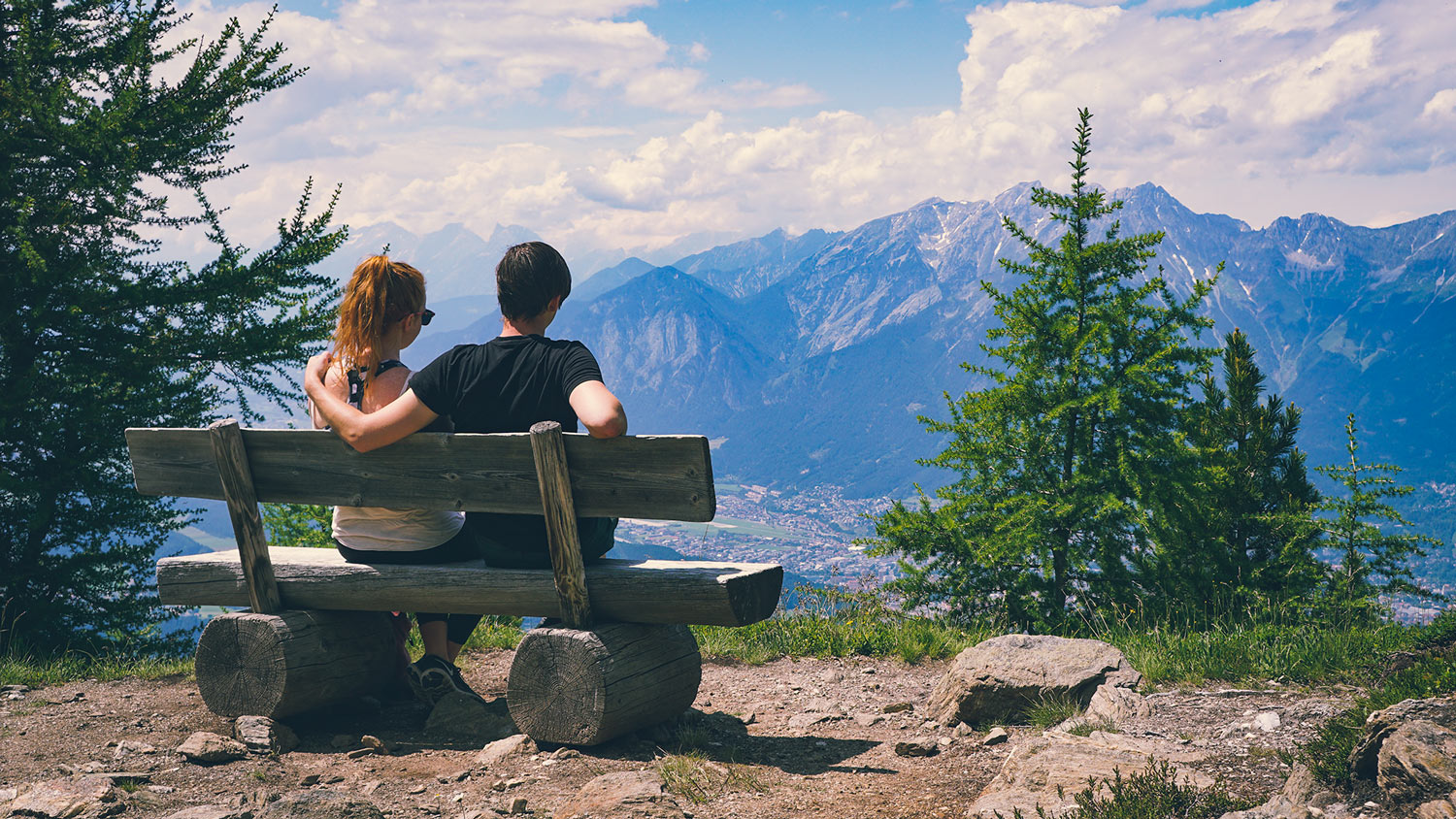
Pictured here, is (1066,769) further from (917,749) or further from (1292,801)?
(917,749)

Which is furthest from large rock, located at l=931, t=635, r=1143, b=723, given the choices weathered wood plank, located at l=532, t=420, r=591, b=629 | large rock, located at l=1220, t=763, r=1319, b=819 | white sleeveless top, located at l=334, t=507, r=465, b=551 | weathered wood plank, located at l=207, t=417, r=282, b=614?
weathered wood plank, located at l=207, t=417, r=282, b=614

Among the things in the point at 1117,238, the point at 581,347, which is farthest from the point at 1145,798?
the point at 1117,238

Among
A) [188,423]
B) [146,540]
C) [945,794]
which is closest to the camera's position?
[945,794]

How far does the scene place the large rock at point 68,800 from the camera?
359 cm

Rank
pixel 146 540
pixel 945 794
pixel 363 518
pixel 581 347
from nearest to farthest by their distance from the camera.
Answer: pixel 945 794 < pixel 581 347 < pixel 363 518 < pixel 146 540

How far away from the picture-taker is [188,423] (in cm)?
974

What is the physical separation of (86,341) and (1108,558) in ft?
34.4

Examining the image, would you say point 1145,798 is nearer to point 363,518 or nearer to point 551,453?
point 551,453

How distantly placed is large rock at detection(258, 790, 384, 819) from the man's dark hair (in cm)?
221

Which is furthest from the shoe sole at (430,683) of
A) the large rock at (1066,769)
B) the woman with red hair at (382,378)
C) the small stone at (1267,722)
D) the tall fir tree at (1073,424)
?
the tall fir tree at (1073,424)

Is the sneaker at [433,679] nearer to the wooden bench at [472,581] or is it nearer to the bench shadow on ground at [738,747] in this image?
the wooden bench at [472,581]

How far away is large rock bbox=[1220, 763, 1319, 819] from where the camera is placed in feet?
9.66

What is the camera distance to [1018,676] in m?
4.90

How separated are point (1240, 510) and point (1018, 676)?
759 centimetres
